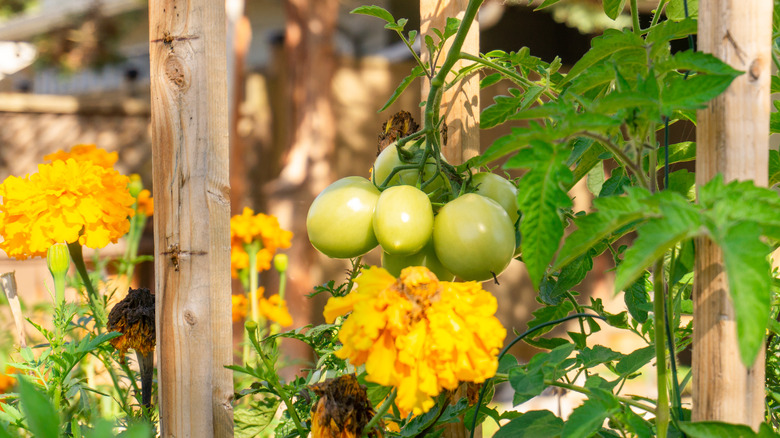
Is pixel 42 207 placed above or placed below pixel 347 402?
above

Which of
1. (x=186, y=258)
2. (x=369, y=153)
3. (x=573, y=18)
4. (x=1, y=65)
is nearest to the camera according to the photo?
(x=186, y=258)

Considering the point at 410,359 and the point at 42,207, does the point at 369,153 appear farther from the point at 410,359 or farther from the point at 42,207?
the point at 410,359

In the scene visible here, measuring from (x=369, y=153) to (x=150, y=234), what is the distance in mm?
1952

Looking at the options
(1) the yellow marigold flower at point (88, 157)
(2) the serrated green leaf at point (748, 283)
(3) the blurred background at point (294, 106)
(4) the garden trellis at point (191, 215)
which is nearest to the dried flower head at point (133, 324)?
(4) the garden trellis at point (191, 215)

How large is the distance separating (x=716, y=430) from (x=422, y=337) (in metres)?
0.24

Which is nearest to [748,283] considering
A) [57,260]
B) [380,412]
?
[380,412]

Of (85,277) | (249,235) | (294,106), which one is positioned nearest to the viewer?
(85,277)

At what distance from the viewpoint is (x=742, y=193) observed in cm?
42

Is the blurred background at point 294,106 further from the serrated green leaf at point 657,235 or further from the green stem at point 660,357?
the serrated green leaf at point 657,235

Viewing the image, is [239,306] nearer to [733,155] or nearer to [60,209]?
[60,209]

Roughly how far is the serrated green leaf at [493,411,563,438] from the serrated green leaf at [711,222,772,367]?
0.24m

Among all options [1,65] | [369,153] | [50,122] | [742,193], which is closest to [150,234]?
[50,122]

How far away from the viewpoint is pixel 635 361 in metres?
0.67

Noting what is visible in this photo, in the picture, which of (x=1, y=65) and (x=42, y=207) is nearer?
(x=42, y=207)
